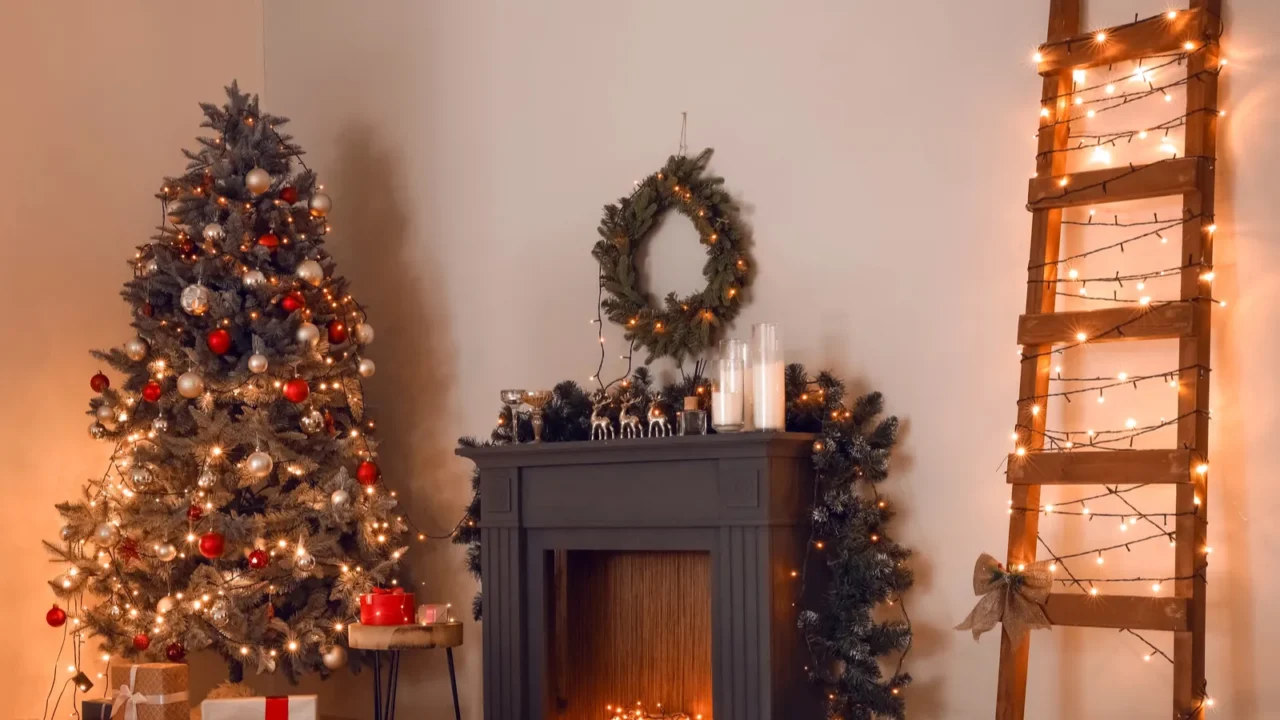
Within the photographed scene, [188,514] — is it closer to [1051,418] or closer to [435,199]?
[435,199]

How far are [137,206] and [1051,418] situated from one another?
10.4 ft

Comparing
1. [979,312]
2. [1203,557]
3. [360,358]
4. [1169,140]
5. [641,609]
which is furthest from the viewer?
[360,358]

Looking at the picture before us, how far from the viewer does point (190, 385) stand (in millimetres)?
3729

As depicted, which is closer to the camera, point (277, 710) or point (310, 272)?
point (277, 710)

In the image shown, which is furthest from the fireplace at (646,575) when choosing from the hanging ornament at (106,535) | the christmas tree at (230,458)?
the hanging ornament at (106,535)

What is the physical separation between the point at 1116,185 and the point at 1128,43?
0.34 meters

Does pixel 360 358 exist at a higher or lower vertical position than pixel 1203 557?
higher

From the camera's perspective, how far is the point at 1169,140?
297 cm

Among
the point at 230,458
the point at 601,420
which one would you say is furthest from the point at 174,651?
the point at 601,420

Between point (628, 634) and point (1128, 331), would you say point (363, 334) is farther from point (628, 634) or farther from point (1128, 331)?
point (1128, 331)

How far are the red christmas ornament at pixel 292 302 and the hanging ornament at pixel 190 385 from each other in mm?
331

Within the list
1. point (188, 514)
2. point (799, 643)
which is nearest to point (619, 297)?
point (799, 643)

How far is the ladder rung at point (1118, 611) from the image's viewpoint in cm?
269

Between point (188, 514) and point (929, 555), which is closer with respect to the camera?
point (929, 555)
